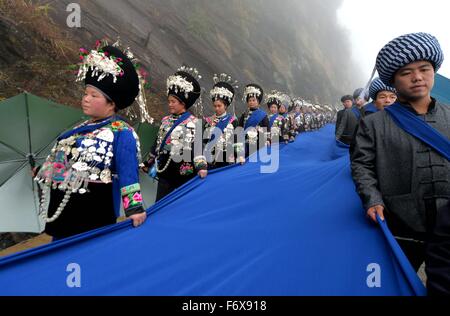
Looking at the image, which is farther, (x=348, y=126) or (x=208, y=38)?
(x=208, y=38)

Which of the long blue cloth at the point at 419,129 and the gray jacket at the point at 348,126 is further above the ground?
the gray jacket at the point at 348,126

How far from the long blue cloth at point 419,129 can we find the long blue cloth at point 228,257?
20.0 inches


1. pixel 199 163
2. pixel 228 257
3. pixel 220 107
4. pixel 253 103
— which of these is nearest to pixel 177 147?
pixel 199 163

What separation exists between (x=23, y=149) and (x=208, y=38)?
15815 millimetres

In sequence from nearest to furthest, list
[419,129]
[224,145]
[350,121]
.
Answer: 1. [419,129]
2. [224,145]
3. [350,121]

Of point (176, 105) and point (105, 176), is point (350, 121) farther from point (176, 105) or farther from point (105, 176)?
point (105, 176)

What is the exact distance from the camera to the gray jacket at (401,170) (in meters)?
1.42

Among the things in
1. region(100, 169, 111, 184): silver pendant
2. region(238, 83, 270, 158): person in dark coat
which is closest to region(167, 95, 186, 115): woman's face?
region(100, 169, 111, 184): silver pendant

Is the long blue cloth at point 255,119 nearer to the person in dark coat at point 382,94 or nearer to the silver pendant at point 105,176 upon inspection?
the person in dark coat at point 382,94

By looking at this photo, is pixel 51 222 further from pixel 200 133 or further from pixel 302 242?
pixel 200 133

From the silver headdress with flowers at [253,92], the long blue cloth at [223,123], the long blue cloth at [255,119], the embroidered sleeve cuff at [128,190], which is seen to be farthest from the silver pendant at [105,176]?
the silver headdress with flowers at [253,92]

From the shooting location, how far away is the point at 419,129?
148 centimetres

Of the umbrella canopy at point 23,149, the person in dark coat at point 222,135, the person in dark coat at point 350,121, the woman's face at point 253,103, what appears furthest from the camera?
the woman's face at point 253,103

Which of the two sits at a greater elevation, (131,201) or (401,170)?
(401,170)
